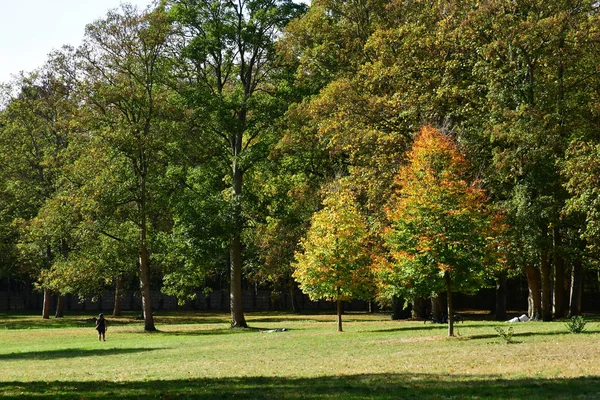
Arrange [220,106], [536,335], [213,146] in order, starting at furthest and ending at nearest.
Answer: [213,146] → [220,106] → [536,335]

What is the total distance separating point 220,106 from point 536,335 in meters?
22.0

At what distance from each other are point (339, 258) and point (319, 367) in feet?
57.2

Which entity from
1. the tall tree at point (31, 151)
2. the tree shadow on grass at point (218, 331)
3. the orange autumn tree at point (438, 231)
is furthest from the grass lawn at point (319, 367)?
the tall tree at point (31, 151)

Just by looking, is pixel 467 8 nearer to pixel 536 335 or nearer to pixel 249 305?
pixel 536 335

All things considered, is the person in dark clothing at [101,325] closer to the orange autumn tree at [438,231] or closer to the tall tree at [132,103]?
the tall tree at [132,103]

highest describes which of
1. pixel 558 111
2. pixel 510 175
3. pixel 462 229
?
pixel 558 111

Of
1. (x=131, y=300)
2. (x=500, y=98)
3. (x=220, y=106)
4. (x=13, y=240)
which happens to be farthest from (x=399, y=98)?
(x=131, y=300)

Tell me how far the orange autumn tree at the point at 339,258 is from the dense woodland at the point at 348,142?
112 mm

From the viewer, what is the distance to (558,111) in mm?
35656

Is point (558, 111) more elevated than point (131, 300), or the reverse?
point (558, 111)

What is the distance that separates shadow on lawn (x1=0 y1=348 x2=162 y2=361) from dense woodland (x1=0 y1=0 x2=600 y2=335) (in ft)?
36.9

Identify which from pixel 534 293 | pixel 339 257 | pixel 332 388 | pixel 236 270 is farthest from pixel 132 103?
pixel 332 388

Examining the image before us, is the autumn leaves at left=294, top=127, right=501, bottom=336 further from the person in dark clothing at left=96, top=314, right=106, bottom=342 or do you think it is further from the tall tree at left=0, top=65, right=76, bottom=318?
the tall tree at left=0, top=65, right=76, bottom=318

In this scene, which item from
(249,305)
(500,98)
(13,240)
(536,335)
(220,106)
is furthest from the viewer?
(249,305)
